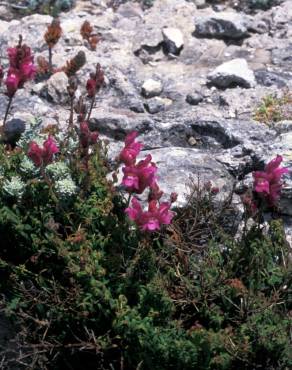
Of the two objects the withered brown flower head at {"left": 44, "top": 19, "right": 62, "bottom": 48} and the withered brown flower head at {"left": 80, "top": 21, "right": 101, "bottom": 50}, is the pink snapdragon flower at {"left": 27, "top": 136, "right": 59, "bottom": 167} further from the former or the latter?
the withered brown flower head at {"left": 80, "top": 21, "right": 101, "bottom": 50}

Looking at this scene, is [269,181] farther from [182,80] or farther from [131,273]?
[182,80]

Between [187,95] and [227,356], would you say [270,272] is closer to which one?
[227,356]

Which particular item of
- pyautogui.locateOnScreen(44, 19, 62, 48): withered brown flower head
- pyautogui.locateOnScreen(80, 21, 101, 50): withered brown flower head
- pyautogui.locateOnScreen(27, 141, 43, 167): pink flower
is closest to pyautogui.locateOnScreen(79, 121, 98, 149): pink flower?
pyautogui.locateOnScreen(27, 141, 43, 167): pink flower

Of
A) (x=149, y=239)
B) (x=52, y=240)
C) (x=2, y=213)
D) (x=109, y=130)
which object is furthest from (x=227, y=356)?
(x=109, y=130)

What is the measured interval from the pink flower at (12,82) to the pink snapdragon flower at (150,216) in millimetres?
1168

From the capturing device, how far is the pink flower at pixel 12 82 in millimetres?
4152

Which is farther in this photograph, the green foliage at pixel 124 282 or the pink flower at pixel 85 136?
the pink flower at pixel 85 136

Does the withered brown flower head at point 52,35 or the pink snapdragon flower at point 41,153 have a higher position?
the pink snapdragon flower at point 41,153

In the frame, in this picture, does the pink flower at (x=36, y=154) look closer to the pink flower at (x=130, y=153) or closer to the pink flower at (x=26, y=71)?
the pink flower at (x=130, y=153)

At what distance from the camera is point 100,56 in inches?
226

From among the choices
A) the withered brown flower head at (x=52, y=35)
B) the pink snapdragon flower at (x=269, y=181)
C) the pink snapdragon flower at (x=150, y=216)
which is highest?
the pink snapdragon flower at (x=269, y=181)

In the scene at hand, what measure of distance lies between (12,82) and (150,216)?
1.27 m

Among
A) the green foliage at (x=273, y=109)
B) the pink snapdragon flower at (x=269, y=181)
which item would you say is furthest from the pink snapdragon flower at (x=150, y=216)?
the green foliage at (x=273, y=109)

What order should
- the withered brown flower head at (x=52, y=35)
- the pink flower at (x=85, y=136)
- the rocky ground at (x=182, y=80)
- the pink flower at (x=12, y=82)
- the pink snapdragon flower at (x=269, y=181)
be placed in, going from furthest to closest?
the withered brown flower head at (x=52, y=35) → the rocky ground at (x=182, y=80) → the pink flower at (x=12, y=82) → the pink flower at (x=85, y=136) → the pink snapdragon flower at (x=269, y=181)
